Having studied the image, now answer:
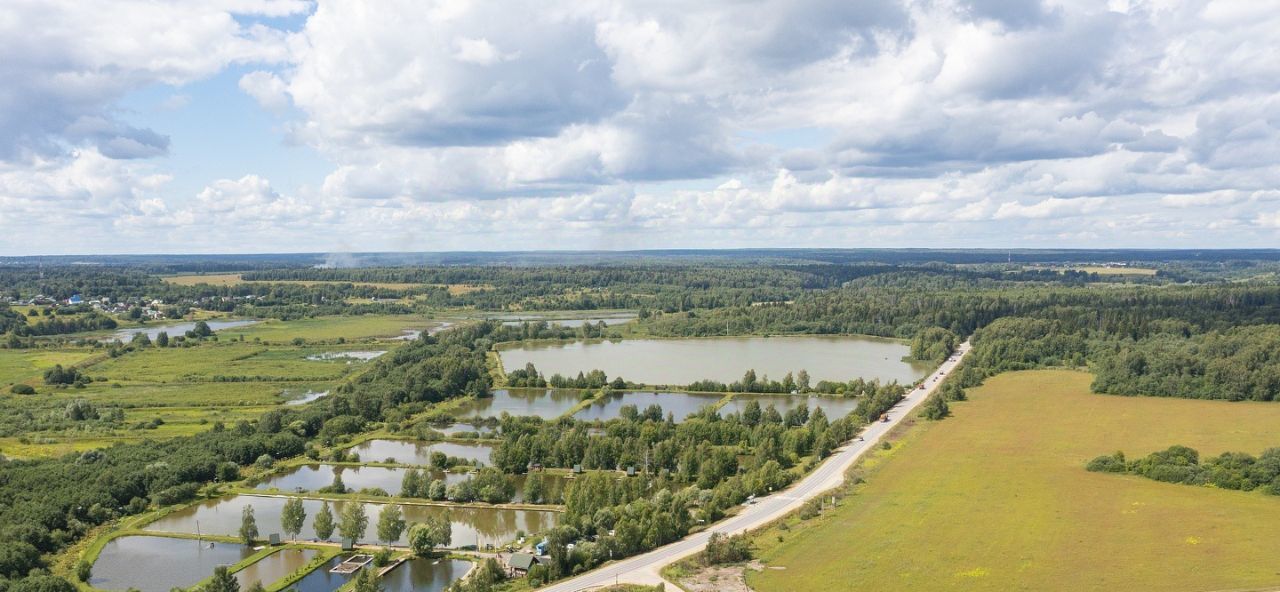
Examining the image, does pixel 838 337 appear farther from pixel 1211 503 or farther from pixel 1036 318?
pixel 1211 503

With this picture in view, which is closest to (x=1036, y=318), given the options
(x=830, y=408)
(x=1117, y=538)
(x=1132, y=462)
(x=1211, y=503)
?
(x=830, y=408)

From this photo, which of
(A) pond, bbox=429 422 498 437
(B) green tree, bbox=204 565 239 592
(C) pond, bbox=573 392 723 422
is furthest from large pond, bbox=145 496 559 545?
(C) pond, bbox=573 392 723 422

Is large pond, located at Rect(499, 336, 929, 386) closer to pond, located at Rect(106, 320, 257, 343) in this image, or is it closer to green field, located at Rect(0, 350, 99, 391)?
green field, located at Rect(0, 350, 99, 391)

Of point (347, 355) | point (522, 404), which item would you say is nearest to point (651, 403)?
point (522, 404)

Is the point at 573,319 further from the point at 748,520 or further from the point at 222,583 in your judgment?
the point at 222,583

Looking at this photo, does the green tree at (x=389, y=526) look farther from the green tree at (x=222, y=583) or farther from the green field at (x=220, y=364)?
the green field at (x=220, y=364)

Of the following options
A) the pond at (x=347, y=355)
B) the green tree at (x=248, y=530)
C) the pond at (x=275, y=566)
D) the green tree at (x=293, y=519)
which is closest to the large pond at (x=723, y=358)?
the pond at (x=347, y=355)

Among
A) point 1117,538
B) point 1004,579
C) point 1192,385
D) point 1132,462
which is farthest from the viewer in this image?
point 1192,385

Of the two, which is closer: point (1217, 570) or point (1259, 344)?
point (1217, 570)
